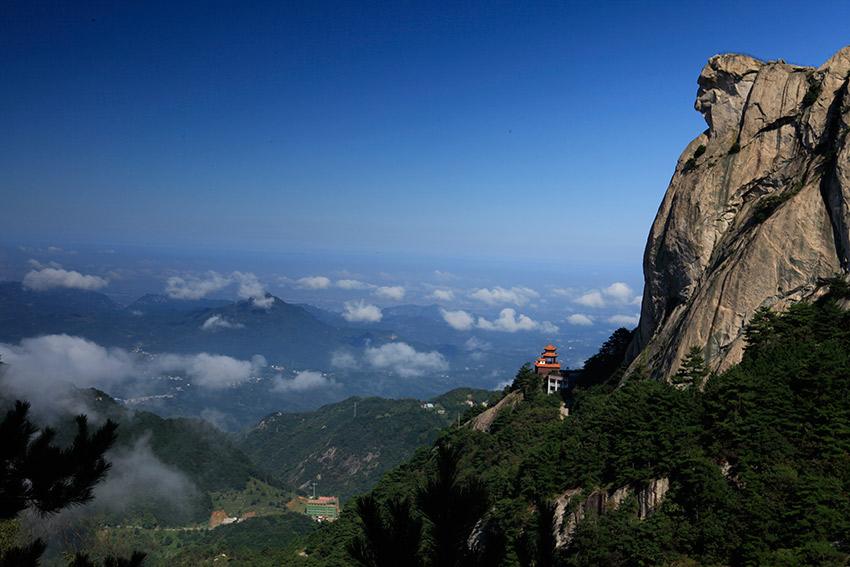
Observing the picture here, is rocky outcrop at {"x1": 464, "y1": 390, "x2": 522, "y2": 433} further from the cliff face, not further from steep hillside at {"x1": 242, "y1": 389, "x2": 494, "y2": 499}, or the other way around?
steep hillside at {"x1": 242, "y1": 389, "x2": 494, "y2": 499}

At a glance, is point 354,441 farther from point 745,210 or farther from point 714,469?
point 714,469

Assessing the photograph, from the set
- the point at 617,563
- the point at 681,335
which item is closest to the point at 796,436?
the point at 617,563

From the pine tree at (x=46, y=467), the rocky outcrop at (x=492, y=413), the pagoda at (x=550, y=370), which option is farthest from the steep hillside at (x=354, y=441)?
the pine tree at (x=46, y=467)

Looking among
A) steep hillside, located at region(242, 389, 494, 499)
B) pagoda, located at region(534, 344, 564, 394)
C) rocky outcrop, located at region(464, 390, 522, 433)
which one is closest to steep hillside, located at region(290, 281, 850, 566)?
rocky outcrop, located at region(464, 390, 522, 433)

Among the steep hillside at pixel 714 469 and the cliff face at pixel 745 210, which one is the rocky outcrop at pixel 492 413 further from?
the steep hillside at pixel 714 469

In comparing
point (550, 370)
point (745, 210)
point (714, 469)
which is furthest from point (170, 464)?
point (714, 469)

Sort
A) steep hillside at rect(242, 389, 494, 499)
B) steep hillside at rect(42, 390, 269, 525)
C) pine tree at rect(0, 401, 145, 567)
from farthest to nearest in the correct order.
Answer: steep hillside at rect(242, 389, 494, 499)
steep hillside at rect(42, 390, 269, 525)
pine tree at rect(0, 401, 145, 567)
